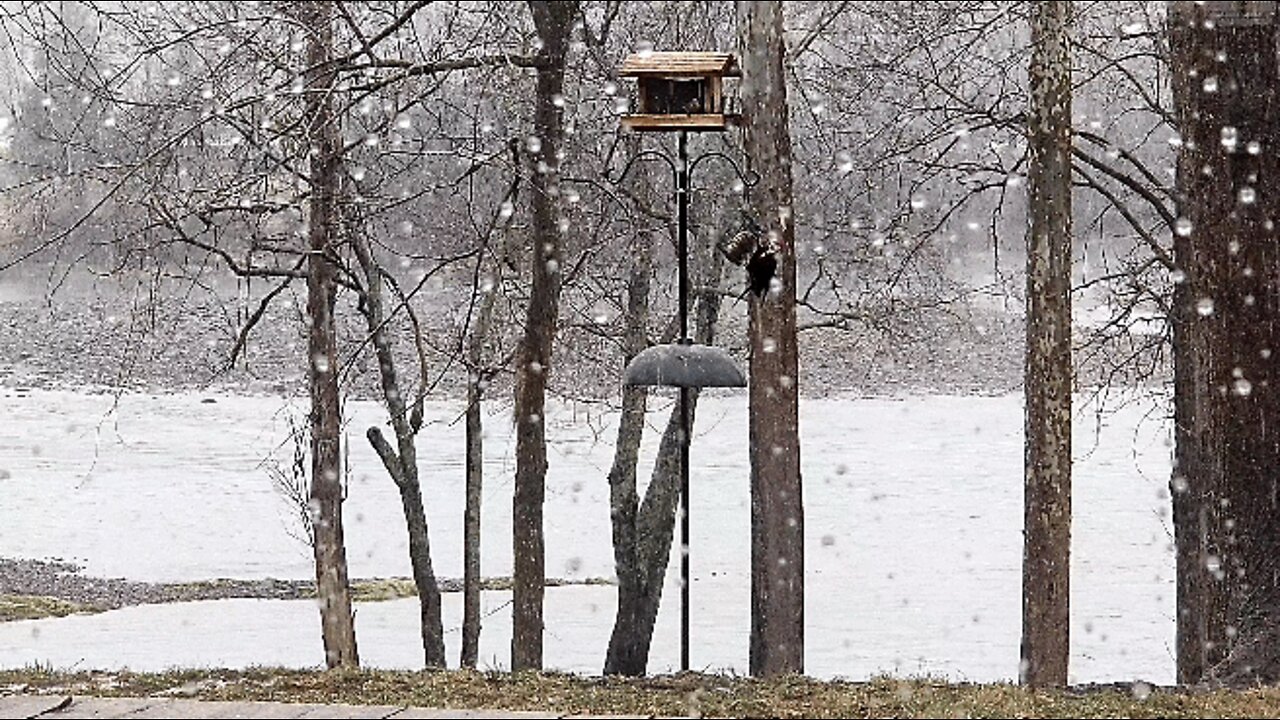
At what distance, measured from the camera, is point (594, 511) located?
17.6m

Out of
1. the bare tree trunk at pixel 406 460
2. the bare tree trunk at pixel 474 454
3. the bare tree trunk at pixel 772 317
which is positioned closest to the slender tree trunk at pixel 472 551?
the bare tree trunk at pixel 474 454

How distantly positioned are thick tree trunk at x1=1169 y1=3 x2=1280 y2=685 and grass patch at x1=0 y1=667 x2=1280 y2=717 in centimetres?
51

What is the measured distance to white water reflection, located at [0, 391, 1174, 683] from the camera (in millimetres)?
13031

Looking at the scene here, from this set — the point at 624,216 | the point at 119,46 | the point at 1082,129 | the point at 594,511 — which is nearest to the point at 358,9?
the point at 119,46

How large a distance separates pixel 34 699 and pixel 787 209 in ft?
15.6

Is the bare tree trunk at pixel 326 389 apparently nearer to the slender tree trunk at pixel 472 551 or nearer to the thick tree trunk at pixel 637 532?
the slender tree trunk at pixel 472 551

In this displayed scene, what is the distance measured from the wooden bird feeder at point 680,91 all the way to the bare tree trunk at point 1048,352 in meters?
1.21

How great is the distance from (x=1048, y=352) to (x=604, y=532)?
10269mm

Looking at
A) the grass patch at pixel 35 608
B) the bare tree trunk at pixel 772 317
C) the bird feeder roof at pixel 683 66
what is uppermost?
the bird feeder roof at pixel 683 66

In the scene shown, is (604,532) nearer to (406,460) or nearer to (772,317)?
(406,460)

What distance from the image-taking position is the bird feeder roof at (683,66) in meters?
7.15

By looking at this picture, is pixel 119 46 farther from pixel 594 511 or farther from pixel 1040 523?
pixel 594 511

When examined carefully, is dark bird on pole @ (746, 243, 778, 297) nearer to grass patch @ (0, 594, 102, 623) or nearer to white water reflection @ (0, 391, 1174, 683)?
white water reflection @ (0, 391, 1174, 683)

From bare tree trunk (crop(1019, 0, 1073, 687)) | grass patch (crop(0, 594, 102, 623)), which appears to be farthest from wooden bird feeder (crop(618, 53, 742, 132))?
grass patch (crop(0, 594, 102, 623))
